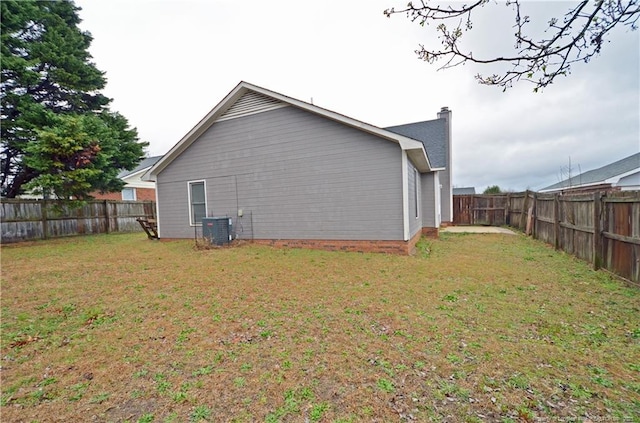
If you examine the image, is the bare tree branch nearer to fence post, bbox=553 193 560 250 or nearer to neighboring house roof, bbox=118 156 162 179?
fence post, bbox=553 193 560 250

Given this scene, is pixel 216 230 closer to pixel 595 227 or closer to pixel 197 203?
pixel 197 203

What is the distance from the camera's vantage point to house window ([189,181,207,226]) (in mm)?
10945

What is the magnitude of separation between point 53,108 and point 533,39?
789 inches

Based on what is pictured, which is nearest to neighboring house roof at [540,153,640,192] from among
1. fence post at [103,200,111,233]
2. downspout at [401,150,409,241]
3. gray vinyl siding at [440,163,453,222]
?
gray vinyl siding at [440,163,453,222]

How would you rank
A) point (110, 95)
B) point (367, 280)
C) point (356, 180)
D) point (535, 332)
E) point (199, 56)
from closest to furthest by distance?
point (535, 332) < point (367, 280) < point (356, 180) < point (199, 56) < point (110, 95)

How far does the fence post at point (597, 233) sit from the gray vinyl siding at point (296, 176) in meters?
4.00

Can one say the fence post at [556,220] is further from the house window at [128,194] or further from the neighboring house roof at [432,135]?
the house window at [128,194]

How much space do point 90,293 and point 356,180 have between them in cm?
658

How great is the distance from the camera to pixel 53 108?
48.2ft

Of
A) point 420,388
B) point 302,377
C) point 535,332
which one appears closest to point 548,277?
point 535,332

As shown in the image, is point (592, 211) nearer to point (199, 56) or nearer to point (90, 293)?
point (90, 293)

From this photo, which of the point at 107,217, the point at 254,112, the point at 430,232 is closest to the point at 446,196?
A: the point at 430,232

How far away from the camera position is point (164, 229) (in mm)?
11727

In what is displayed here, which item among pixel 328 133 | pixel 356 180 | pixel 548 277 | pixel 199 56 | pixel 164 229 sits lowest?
pixel 548 277
